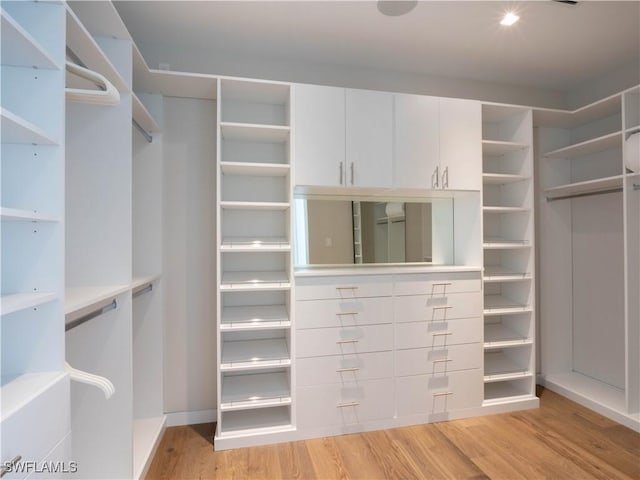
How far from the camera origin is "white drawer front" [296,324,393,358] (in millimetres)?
2295

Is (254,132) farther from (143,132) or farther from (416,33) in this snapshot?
(416,33)

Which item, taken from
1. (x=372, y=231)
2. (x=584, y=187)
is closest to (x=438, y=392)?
(x=372, y=231)

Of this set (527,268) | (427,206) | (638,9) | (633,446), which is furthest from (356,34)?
(633,446)

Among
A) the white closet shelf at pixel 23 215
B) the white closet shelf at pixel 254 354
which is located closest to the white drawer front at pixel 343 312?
the white closet shelf at pixel 254 354

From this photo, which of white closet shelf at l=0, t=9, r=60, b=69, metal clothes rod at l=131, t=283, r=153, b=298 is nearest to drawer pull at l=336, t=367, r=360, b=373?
metal clothes rod at l=131, t=283, r=153, b=298

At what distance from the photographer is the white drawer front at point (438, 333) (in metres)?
2.45

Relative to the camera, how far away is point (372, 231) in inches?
111

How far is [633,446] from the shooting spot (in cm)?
220

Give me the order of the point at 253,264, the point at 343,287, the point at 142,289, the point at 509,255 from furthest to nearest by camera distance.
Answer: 1. the point at 509,255
2. the point at 253,264
3. the point at 343,287
4. the point at 142,289

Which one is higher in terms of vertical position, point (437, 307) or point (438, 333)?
point (437, 307)

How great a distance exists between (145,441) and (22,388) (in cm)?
150

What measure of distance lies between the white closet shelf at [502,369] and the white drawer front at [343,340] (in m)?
0.93

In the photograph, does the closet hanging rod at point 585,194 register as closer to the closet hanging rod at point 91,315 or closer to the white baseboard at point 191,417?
the white baseboard at point 191,417

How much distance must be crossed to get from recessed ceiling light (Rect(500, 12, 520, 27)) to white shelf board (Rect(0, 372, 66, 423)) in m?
2.91
